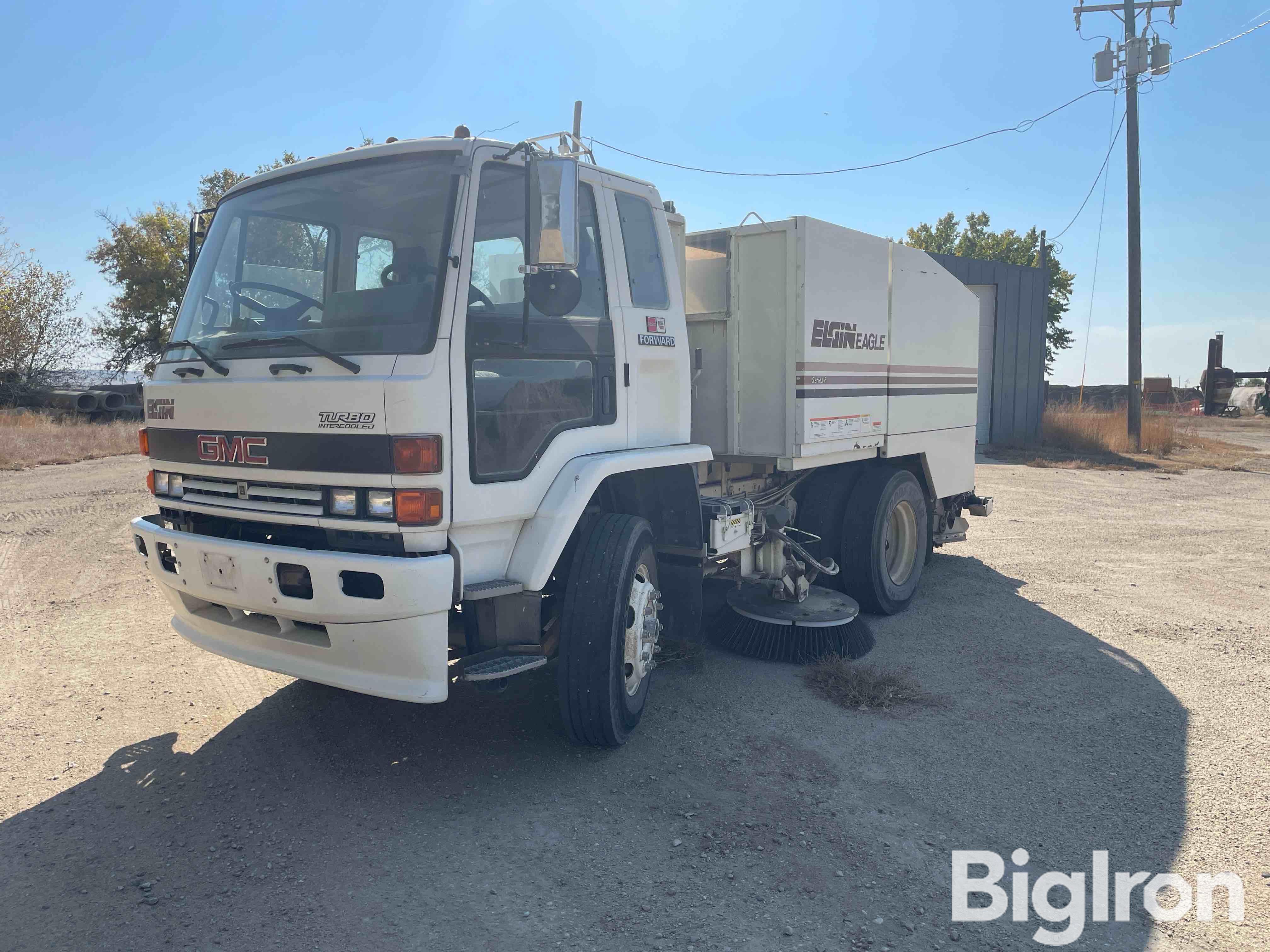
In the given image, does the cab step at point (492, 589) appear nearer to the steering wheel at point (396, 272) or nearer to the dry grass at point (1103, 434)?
the steering wheel at point (396, 272)

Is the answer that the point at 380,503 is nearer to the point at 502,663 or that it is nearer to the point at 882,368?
the point at 502,663

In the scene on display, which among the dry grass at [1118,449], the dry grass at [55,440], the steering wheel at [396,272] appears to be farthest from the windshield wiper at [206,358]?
the dry grass at [1118,449]

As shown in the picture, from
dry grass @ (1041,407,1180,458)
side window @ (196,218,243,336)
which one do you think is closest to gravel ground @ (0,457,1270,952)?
side window @ (196,218,243,336)

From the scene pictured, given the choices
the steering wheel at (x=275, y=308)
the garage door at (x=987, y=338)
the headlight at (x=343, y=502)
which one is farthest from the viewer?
the garage door at (x=987, y=338)

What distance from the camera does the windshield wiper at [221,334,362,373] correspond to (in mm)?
3217

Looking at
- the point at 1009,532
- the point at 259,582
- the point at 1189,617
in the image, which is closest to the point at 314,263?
the point at 259,582

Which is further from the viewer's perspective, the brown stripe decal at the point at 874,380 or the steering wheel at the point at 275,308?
the brown stripe decal at the point at 874,380

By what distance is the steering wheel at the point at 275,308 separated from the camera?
11.8 feet

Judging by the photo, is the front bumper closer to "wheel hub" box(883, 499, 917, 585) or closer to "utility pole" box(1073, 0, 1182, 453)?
"wheel hub" box(883, 499, 917, 585)

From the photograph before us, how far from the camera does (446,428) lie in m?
3.23

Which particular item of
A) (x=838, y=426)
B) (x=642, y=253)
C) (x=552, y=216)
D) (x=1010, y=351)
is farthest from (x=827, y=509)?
(x=1010, y=351)

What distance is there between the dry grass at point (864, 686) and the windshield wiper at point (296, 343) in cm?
308

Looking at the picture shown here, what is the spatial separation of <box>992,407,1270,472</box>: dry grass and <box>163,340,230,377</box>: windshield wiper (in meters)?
15.1

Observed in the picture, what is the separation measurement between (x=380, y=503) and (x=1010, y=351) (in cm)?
1882
